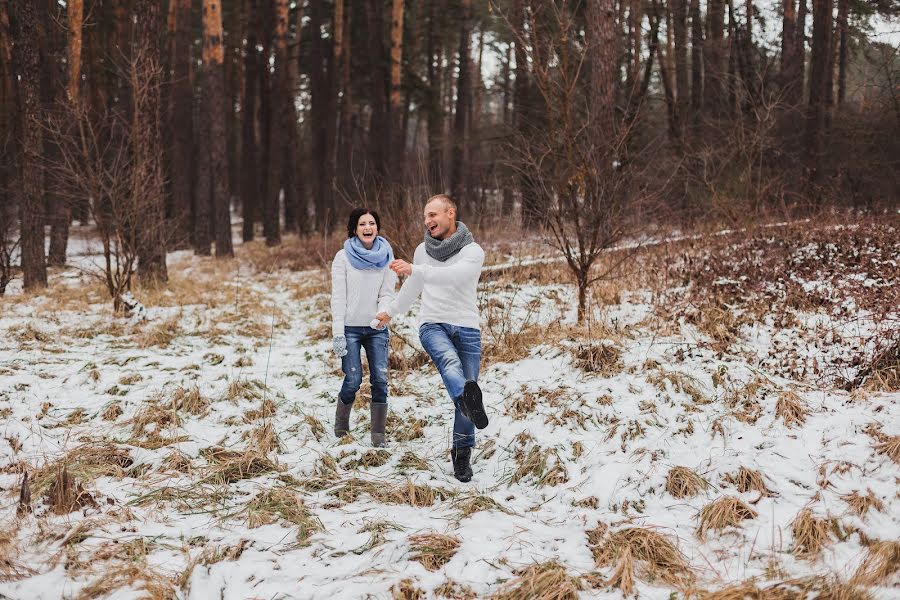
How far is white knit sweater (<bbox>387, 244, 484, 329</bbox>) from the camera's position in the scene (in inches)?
151

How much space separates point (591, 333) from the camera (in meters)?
5.72

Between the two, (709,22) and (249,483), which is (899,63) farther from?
(249,483)

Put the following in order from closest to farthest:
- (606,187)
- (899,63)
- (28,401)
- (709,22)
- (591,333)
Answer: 1. (28,401)
2. (591,333)
3. (606,187)
4. (899,63)
5. (709,22)

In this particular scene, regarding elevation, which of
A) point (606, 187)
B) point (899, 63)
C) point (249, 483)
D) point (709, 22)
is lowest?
point (249, 483)

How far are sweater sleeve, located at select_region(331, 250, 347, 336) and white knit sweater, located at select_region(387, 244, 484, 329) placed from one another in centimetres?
57

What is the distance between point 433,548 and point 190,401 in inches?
121

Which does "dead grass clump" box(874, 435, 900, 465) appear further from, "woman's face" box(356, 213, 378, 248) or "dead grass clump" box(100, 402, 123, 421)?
"dead grass clump" box(100, 402, 123, 421)

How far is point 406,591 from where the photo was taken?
9.14ft

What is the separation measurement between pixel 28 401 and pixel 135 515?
252 cm

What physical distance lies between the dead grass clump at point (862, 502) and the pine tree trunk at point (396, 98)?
14187 mm

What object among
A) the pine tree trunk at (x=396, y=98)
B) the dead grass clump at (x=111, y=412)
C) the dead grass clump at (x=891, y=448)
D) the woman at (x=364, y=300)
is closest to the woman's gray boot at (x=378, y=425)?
the woman at (x=364, y=300)

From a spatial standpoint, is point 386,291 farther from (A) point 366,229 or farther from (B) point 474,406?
(B) point 474,406

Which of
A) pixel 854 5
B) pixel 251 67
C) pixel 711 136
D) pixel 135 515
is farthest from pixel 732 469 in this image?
pixel 251 67

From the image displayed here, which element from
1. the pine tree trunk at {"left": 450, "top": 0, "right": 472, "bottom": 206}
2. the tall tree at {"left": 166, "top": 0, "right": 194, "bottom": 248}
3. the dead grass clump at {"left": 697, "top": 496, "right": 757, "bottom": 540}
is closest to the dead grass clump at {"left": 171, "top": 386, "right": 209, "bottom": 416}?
the dead grass clump at {"left": 697, "top": 496, "right": 757, "bottom": 540}
